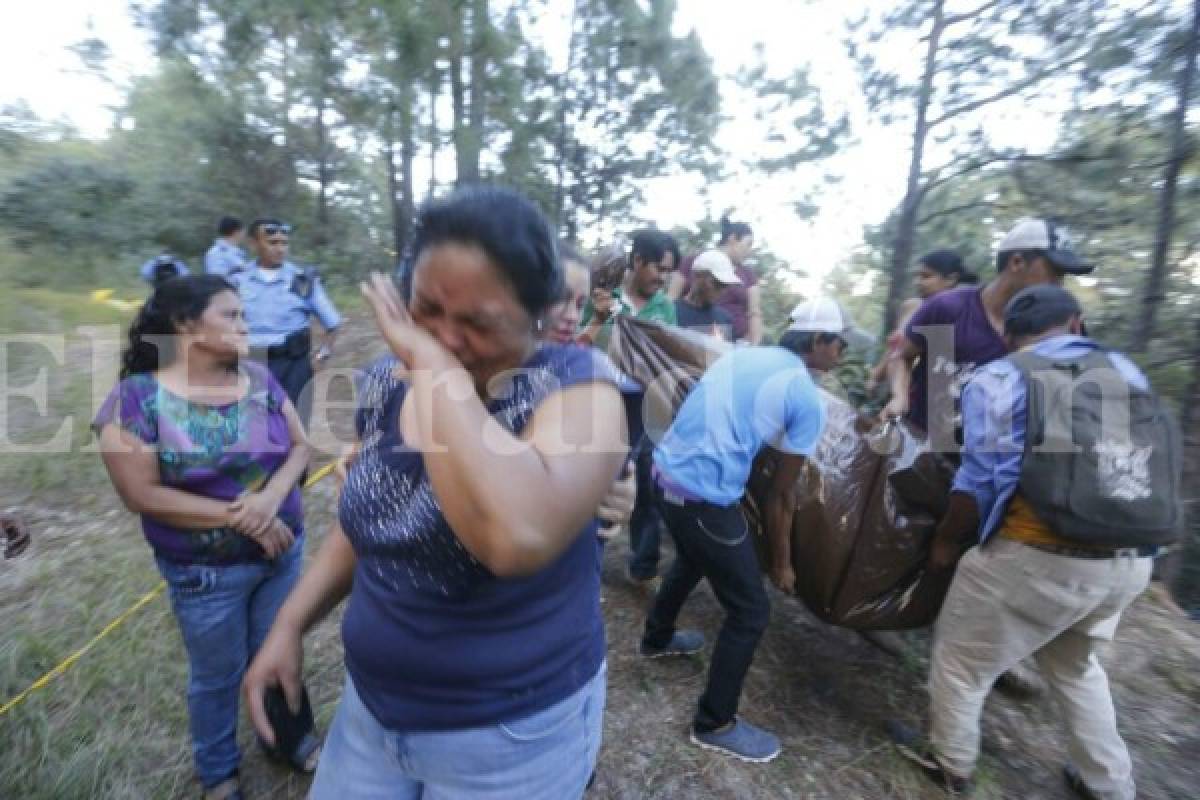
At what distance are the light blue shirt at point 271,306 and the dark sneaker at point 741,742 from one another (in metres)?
3.44

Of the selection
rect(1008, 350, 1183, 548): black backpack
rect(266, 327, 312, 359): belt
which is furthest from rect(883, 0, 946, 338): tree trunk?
rect(266, 327, 312, 359): belt

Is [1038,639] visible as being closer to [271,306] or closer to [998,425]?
[998,425]

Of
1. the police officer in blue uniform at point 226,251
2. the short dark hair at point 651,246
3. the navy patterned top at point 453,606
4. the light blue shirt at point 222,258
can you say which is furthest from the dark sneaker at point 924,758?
the light blue shirt at point 222,258

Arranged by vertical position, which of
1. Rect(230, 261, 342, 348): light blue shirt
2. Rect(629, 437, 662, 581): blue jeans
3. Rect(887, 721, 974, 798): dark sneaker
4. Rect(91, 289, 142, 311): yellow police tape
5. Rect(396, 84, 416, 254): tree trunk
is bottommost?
Rect(887, 721, 974, 798): dark sneaker

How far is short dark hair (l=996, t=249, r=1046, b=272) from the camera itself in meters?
2.80

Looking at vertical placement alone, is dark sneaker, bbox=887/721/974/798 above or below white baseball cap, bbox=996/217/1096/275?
below

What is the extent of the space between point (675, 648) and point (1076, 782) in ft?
5.21

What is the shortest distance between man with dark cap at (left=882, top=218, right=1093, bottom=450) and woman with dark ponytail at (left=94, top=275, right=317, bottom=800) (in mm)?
2577

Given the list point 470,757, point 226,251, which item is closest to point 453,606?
point 470,757

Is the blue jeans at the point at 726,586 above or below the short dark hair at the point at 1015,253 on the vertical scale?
below

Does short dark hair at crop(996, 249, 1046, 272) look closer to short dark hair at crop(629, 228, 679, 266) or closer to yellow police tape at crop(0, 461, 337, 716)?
short dark hair at crop(629, 228, 679, 266)

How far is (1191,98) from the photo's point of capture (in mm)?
3598

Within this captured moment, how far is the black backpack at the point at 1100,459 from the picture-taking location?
1.99 m

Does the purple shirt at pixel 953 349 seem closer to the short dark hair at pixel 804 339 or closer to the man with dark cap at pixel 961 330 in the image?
the man with dark cap at pixel 961 330
